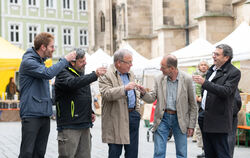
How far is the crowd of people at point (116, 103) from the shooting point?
17.2 feet

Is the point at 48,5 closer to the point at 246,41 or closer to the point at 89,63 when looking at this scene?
the point at 89,63

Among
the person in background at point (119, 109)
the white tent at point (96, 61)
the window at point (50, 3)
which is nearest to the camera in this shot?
the person in background at point (119, 109)

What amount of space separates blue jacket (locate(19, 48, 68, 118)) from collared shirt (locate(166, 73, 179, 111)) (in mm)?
1541

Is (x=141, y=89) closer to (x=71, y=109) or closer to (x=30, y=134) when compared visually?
(x=71, y=109)

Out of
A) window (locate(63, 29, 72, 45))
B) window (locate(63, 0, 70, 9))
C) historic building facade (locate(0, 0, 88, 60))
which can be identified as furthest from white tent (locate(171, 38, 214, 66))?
window (locate(63, 0, 70, 9))

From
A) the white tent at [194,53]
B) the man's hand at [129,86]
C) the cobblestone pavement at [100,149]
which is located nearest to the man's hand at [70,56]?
the man's hand at [129,86]

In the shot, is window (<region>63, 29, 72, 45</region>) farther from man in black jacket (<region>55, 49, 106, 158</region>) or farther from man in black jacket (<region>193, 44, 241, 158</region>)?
man in black jacket (<region>193, 44, 241, 158</region>)

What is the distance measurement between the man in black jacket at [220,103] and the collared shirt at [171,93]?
0.48 m

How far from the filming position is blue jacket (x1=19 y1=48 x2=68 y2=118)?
517cm

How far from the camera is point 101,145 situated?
10852 mm

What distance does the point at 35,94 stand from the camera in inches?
205

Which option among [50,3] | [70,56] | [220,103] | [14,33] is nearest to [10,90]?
[70,56]

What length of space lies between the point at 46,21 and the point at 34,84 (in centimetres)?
4378

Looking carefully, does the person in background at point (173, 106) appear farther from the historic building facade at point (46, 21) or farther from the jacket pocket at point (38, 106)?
the historic building facade at point (46, 21)
